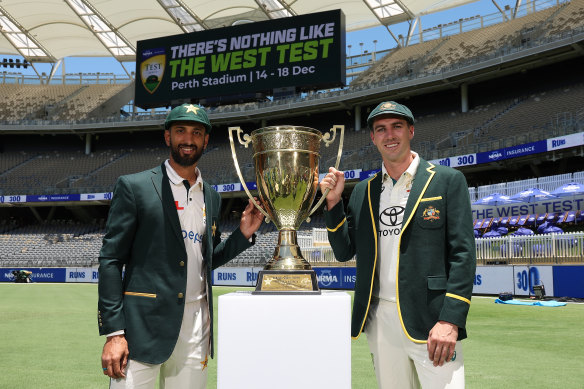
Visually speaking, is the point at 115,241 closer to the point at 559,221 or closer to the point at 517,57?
the point at 559,221

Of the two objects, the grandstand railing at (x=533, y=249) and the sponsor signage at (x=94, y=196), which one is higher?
the sponsor signage at (x=94, y=196)

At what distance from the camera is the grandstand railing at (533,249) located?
15375 millimetres

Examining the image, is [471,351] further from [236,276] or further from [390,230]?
[236,276]

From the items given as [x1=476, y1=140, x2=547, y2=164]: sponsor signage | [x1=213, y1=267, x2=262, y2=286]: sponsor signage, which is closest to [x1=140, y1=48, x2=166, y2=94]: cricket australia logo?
[x1=213, y1=267, x2=262, y2=286]: sponsor signage

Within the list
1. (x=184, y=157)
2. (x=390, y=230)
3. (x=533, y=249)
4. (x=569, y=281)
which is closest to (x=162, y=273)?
(x=184, y=157)

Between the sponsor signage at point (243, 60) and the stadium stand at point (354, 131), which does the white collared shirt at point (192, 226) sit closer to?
the stadium stand at point (354, 131)

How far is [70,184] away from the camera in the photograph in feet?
138

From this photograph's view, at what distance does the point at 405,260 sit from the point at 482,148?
25.7 m

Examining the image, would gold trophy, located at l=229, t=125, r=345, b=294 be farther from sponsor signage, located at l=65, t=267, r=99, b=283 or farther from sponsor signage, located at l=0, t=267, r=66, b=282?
sponsor signage, located at l=0, t=267, r=66, b=282

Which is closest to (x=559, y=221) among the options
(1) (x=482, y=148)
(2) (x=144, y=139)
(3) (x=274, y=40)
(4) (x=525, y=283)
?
(4) (x=525, y=283)

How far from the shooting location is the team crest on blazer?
9.82 feet

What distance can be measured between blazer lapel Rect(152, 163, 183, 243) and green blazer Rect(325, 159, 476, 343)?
0.92 metres

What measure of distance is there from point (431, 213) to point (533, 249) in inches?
594

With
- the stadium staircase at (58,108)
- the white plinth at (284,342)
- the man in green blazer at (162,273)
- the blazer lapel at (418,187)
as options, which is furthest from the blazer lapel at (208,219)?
the stadium staircase at (58,108)
